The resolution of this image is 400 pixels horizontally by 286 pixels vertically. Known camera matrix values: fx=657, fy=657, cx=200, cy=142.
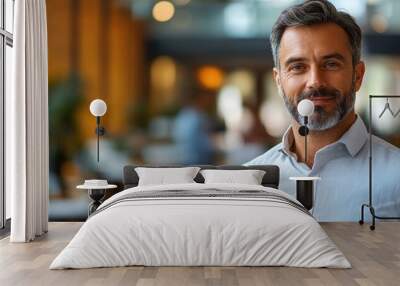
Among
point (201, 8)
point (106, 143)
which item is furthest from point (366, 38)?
point (106, 143)

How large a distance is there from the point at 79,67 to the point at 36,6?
1307mm

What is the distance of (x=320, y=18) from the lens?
7820 mm

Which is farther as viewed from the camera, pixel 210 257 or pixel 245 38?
pixel 245 38

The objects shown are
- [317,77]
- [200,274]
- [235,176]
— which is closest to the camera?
[200,274]

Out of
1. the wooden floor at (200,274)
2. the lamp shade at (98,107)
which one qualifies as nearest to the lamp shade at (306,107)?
the wooden floor at (200,274)

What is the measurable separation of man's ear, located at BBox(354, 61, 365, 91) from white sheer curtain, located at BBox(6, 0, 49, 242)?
3704mm

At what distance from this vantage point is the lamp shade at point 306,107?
7.53m

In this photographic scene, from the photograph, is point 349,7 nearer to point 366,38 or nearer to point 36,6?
point 366,38

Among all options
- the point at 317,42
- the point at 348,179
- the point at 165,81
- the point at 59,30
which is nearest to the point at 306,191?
the point at 348,179

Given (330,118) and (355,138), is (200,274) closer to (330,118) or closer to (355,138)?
(330,118)

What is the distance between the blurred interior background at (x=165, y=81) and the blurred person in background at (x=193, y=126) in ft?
0.04

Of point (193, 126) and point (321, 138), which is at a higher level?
point (193, 126)

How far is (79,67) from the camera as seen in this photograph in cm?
813

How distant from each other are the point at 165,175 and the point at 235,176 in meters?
0.81
